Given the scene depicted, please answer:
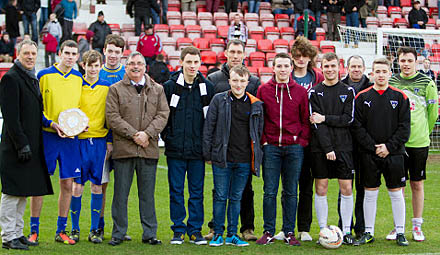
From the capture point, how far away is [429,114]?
724 centimetres

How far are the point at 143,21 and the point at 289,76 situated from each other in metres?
12.8

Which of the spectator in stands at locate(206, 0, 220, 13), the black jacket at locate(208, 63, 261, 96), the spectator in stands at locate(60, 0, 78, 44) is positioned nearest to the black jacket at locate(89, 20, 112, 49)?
the spectator in stands at locate(60, 0, 78, 44)

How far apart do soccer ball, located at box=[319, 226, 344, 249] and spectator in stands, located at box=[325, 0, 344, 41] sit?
14.7 meters

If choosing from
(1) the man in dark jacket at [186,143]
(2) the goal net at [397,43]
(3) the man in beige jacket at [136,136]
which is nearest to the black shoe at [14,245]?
(3) the man in beige jacket at [136,136]

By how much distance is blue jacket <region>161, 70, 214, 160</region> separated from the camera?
6.79 meters

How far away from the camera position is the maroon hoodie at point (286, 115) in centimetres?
672

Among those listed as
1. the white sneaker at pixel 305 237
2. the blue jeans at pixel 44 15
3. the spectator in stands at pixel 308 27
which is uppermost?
the blue jeans at pixel 44 15

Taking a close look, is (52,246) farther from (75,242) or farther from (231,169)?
(231,169)

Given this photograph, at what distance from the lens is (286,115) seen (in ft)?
22.1

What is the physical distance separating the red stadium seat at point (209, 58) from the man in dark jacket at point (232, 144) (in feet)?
39.0

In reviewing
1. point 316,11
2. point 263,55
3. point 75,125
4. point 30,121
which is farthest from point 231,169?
point 316,11

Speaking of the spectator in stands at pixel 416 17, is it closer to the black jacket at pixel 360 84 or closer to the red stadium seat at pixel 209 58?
the red stadium seat at pixel 209 58

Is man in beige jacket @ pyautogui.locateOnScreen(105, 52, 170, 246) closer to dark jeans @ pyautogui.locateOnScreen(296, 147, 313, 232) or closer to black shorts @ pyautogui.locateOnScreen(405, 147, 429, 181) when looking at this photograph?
dark jeans @ pyautogui.locateOnScreen(296, 147, 313, 232)

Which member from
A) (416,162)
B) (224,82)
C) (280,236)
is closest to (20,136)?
(224,82)
